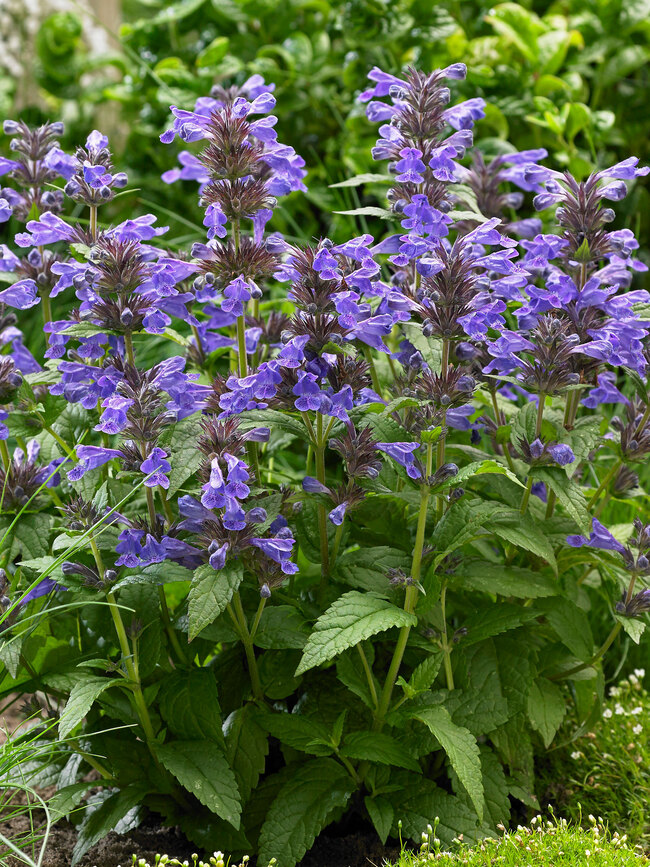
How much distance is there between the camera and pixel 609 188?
1935 mm

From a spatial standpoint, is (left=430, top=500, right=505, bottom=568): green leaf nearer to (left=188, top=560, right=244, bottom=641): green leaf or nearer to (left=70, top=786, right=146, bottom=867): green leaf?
(left=188, top=560, right=244, bottom=641): green leaf

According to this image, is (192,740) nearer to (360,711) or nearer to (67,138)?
(360,711)

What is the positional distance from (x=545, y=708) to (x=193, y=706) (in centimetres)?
82

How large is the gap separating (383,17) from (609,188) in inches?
105

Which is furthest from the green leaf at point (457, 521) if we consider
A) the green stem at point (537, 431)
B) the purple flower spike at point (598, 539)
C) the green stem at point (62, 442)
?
the green stem at point (62, 442)

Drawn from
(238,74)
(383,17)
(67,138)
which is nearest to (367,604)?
(383,17)

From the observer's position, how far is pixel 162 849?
2121 mm

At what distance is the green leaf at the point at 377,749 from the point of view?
6.17 feet

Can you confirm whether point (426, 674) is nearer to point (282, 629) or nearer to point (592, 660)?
point (282, 629)

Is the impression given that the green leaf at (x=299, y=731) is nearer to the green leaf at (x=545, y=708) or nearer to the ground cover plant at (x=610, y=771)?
the green leaf at (x=545, y=708)

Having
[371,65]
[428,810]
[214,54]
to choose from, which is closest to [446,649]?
[428,810]

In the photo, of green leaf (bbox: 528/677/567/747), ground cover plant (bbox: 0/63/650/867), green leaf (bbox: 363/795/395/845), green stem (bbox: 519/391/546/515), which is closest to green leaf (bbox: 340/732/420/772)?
ground cover plant (bbox: 0/63/650/867)

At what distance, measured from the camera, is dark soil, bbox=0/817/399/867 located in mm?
2064

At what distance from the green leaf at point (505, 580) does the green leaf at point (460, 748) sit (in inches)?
10.8
